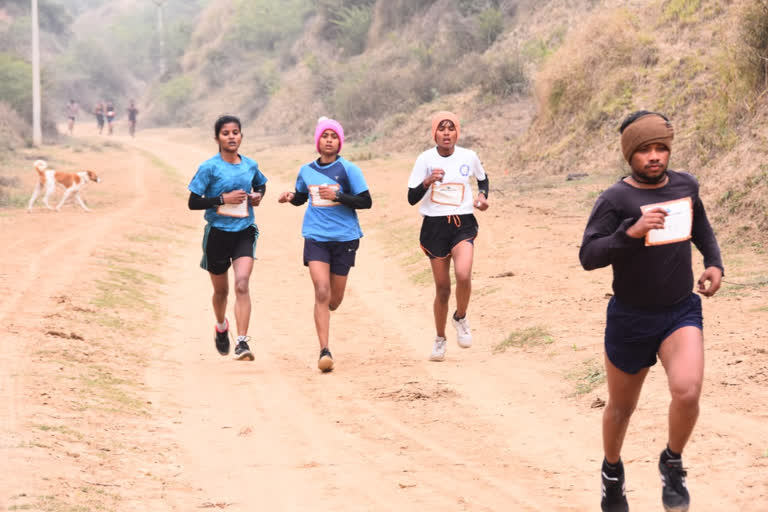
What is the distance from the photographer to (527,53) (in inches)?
1177

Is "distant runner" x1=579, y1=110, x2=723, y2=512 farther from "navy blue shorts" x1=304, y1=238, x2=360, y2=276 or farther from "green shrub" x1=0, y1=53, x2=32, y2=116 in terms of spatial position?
"green shrub" x1=0, y1=53, x2=32, y2=116

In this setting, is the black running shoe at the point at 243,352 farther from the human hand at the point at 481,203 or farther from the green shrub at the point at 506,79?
the green shrub at the point at 506,79

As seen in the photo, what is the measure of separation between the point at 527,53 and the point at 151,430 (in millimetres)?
25132

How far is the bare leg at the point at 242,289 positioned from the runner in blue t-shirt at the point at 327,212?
0.51 metres

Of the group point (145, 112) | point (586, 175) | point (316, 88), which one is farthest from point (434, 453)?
point (145, 112)

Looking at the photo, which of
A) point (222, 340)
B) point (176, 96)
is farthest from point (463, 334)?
point (176, 96)

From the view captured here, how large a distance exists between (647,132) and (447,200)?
3969 mm

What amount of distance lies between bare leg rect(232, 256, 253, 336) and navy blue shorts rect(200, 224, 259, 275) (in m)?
0.07

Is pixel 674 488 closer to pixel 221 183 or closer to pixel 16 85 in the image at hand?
pixel 221 183

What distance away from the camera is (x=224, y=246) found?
837 centimetres

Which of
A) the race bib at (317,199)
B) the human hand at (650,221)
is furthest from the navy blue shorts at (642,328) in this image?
the race bib at (317,199)

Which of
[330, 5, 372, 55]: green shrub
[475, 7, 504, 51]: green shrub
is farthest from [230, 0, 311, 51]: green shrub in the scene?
[475, 7, 504, 51]: green shrub

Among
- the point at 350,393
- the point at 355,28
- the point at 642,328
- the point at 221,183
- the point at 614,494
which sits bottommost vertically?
the point at 350,393

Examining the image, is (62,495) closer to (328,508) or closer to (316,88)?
(328,508)
